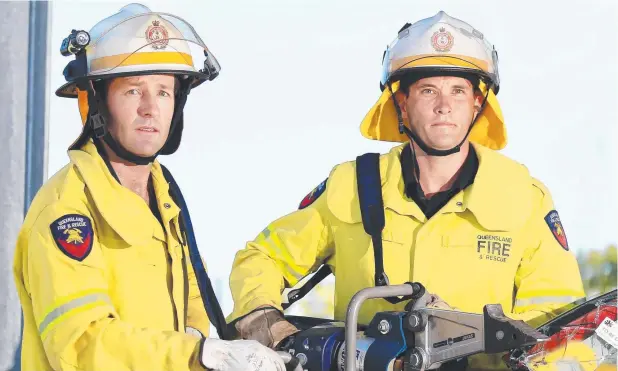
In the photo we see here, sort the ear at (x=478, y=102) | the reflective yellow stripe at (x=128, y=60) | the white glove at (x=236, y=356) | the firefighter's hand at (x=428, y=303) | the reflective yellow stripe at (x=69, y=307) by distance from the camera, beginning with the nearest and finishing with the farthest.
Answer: the white glove at (x=236, y=356)
the reflective yellow stripe at (x=69, y=307)
the firefighter's hand at (x=428, y=303)
the reflective yellow stripe at (x=128, y=60)
the ear at (x=478, y=102)

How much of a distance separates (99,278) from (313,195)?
1.18 meters

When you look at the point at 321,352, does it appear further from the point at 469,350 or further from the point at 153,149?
the point at 153,149

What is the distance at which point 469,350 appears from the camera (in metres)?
4.01

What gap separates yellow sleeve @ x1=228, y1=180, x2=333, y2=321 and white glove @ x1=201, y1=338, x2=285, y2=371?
843mm

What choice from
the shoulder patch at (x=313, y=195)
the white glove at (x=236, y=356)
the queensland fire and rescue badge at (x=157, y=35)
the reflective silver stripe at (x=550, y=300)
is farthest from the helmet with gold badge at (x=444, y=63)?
the white glove at (x=236, y=356)

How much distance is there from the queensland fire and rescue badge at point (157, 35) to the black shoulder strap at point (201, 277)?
0.59m

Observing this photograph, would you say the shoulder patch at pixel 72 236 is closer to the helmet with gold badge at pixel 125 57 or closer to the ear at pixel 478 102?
the helmet with gold badge at pixel 125 57

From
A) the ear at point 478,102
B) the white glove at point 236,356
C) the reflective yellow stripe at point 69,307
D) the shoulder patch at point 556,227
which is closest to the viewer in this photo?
the white glove at point 236,356

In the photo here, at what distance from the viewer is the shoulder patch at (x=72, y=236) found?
13.2 feet

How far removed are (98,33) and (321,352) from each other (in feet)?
4.79

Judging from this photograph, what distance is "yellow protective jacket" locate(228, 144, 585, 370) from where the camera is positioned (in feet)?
14.9

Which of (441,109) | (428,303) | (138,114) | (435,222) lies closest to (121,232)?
(138,114)

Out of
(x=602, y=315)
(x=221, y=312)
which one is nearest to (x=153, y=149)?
(x=221, y=312)

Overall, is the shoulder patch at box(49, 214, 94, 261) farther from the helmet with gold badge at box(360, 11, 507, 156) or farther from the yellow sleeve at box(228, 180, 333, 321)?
the helmet with gold badge at box(360, 11, 507, 156)
